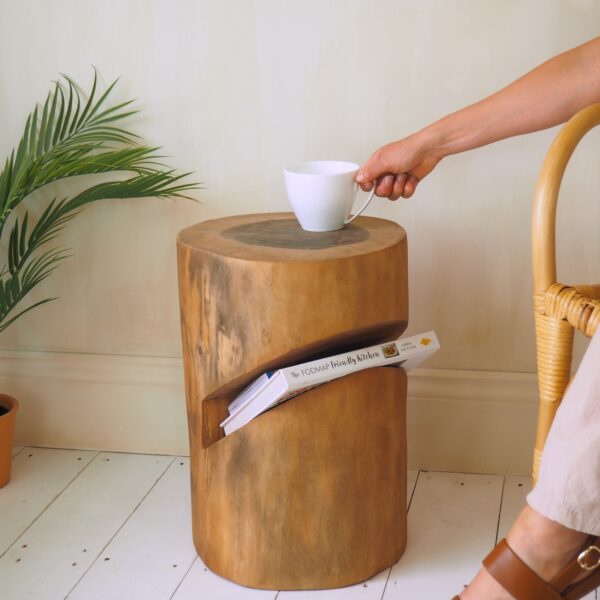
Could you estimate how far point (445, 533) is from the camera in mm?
1664

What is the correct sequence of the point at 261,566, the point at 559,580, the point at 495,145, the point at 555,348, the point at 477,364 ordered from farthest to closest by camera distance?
1. the point at 477,364
2. the point at 495,145
3. the point at 261,566
4. the point at 555,348
5. the point at 559,580

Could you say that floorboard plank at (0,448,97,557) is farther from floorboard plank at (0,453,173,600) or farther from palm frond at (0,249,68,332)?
palm frond at (0,249,68,332)

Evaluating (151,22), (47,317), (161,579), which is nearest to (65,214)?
(47,317)

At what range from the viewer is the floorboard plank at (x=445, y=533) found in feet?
4.94

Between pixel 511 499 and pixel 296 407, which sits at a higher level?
pixel 296 407

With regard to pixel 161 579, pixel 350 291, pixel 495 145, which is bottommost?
pixel 161 579

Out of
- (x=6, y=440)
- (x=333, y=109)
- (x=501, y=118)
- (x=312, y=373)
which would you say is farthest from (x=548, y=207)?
(x=6, y=440)

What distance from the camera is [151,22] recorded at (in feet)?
5.91

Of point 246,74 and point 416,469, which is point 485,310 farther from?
point 246,74

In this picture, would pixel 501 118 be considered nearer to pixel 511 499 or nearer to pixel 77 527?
pixel 511 499

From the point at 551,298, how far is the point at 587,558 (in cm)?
36

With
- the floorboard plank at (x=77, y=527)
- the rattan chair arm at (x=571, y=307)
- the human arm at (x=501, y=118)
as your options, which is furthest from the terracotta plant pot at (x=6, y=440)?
the rattan chair arm at (x=571, y=307)

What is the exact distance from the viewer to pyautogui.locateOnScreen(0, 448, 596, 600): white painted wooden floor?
58.9 inches

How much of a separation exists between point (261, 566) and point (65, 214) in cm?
88
